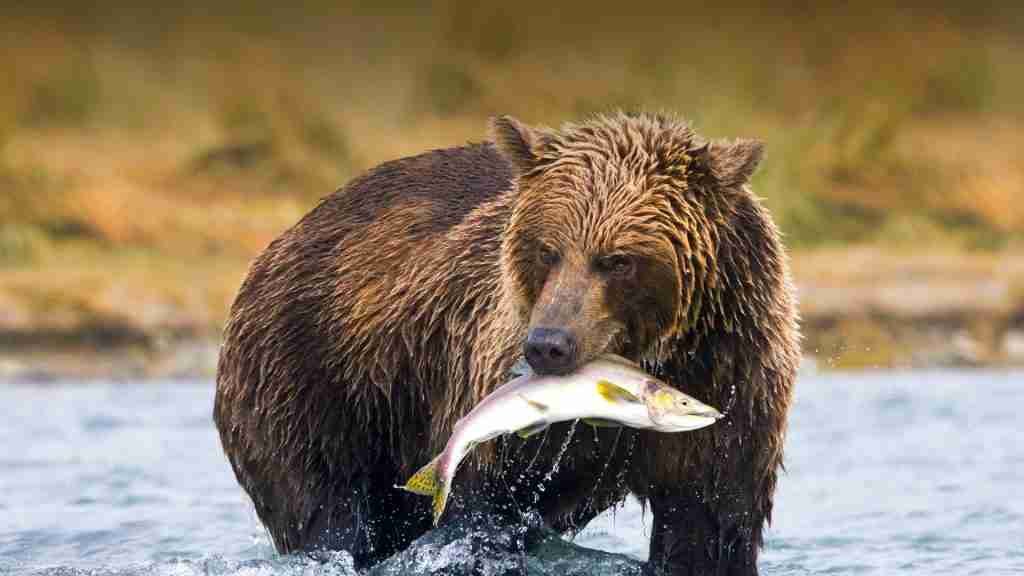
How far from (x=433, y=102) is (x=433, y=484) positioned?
2476cm

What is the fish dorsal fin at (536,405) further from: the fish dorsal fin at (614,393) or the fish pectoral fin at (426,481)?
the fish pectoral fin at (426,481)

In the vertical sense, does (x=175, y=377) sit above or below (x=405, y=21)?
below

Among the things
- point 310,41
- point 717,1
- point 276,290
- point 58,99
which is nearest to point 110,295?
point 58,99

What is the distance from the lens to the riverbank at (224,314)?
21.6 m

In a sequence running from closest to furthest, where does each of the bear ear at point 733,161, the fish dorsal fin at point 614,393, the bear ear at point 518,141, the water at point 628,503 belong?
1. the fish dorsal fin at point 614,393
2. the bear ear at point 733,161
3. the bear ear at point 518,141
4. the water at point 628,503

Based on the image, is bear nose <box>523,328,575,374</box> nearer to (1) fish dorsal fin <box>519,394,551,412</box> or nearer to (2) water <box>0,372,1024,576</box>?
(1) fish dorsal fin <box>519,394,551,412</box>

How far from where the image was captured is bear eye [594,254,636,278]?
5.60 meters

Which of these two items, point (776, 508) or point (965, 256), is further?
point (965, 256)

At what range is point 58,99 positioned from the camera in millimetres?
29359

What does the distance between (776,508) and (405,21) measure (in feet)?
73.6

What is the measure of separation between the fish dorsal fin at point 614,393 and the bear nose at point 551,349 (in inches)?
4.7

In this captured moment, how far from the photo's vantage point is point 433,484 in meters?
5.71

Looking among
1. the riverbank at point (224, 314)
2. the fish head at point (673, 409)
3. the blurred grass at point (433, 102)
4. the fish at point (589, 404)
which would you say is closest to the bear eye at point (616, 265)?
the fish at point (589, 404)

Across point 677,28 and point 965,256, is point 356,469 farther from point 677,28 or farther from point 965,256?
point 677,28
